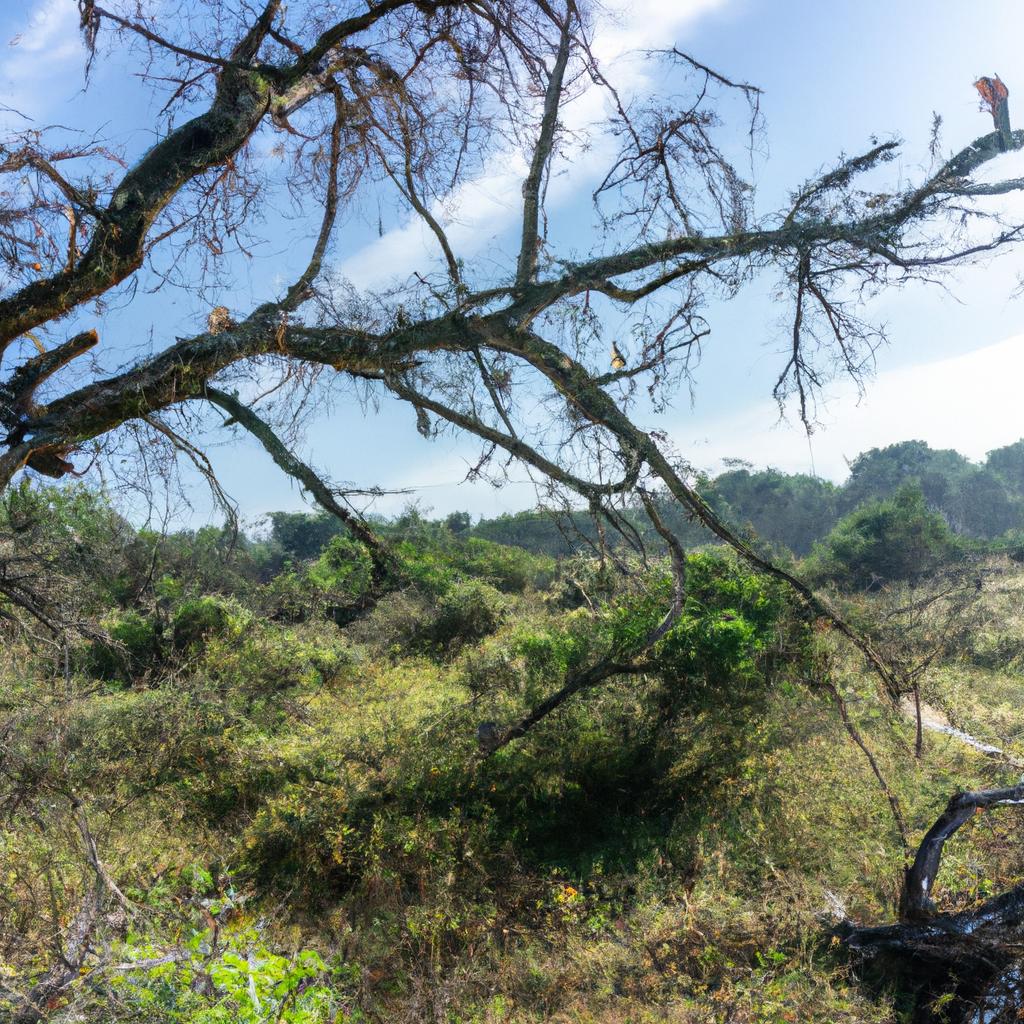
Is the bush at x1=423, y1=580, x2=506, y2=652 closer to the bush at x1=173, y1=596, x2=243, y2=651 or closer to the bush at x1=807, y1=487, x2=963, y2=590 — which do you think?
the bush at x1=173, y1=596, x2=243, y2=651

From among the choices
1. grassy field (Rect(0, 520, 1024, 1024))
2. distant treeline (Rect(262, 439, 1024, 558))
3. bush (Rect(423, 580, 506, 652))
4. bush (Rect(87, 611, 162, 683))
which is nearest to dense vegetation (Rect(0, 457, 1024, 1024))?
grassy field (Rect(0, 520, 1024, 1024))

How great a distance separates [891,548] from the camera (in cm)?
2122

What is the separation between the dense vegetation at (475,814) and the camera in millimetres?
3412

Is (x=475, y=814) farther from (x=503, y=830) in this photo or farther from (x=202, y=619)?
(x=202, y=619)

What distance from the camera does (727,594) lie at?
23.5 feet

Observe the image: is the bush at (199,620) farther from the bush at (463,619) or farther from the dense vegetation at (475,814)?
the bush at (463,619)

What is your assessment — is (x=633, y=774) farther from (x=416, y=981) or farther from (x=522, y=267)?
(x=522, y=267)

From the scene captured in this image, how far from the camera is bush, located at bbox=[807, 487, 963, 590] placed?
20781mm

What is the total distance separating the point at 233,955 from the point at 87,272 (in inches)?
111

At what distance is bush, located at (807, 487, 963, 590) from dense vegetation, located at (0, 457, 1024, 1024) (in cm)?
1201

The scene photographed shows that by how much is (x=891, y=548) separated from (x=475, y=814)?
19.0m

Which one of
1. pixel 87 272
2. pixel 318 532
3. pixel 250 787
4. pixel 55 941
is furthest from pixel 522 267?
pixel 318 532

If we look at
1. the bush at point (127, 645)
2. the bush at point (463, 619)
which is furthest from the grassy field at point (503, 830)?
the bush at point (463, 619)

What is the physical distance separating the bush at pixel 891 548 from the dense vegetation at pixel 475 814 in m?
12.0
